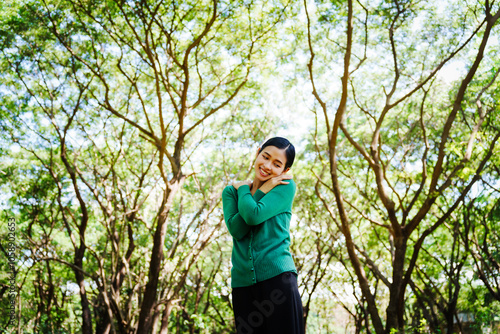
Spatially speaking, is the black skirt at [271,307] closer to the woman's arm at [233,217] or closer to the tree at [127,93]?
the woman's arm at [233,217]

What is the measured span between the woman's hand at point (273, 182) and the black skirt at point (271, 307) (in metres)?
0.37

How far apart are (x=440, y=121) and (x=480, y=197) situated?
5.73 ft

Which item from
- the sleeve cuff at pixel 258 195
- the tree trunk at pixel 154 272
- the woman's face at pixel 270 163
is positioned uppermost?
the tree trunk at pixel 154 272

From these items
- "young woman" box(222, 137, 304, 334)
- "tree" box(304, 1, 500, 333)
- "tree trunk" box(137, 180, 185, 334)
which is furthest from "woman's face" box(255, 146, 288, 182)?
"tree trunk" box(137, 180, 185, 334)

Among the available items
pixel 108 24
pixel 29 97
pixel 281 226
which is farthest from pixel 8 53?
pixel 281 226

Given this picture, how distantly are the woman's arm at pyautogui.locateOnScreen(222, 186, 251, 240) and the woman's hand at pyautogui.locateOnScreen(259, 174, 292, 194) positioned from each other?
148mm

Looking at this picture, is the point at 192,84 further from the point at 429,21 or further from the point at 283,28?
the point at 429,21

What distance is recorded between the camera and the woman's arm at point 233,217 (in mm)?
1861

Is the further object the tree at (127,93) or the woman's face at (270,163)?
the tree at (127,93)

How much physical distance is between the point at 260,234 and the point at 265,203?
0.13 metres

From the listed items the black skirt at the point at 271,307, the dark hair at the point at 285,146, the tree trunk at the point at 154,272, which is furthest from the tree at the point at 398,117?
the black skirt at the point at 271,307

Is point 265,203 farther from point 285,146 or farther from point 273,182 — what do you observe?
point 285,146

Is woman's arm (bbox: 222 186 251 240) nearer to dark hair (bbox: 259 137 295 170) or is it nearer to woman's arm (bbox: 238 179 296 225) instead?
woman's arm (bbox: 238 179 296 225)

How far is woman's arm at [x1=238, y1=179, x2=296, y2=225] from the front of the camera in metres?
1.77
